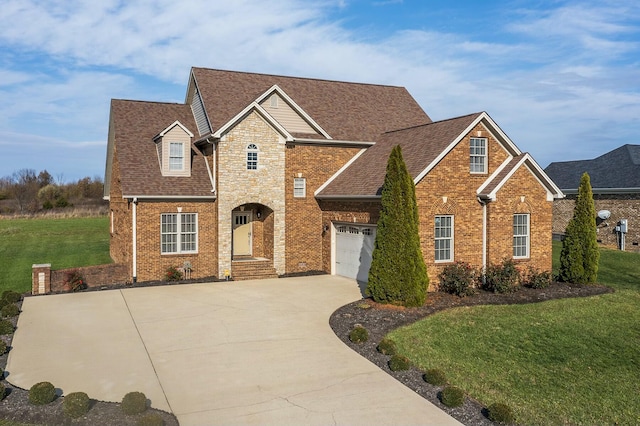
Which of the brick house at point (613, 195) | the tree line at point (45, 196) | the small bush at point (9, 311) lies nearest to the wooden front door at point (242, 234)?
the small bush at point (9, 311)

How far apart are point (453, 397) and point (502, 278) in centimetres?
1065

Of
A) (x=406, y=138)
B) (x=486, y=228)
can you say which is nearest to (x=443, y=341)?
(x=486, y=228)

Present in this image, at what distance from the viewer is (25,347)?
12.5m

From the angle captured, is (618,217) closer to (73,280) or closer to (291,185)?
(291,185)

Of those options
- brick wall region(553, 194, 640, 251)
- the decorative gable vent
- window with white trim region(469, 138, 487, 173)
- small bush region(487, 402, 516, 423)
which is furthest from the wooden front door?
brick wall region(553, 194, 640, 251)

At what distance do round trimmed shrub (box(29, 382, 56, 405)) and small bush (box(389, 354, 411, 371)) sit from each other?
6415 mm

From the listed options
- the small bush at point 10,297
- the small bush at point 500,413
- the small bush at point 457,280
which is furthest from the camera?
the small bush at point 457,280

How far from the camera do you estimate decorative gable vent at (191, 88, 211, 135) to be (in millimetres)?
23970

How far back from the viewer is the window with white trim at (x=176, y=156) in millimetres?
22438

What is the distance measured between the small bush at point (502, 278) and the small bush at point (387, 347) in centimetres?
786

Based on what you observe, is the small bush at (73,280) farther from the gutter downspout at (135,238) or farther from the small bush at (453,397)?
the small bush at (453,397)

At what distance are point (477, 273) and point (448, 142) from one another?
4.98m

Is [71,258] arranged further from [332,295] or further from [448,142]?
[448,142]

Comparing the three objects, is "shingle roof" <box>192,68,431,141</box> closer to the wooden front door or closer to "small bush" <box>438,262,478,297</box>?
the wooden front door
